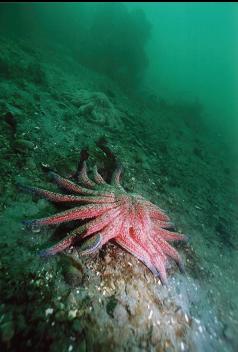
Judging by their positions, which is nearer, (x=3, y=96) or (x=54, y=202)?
(x=54, y=202)

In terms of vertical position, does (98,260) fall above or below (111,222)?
below

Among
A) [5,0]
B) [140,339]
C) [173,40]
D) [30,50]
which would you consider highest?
[173,40]

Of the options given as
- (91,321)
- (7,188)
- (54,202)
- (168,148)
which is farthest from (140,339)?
(168,148)

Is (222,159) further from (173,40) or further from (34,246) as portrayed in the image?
(173,40)

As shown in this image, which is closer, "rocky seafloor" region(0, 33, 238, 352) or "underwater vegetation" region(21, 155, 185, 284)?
"rocky seafloor" region(0, 33, 238, 352)
